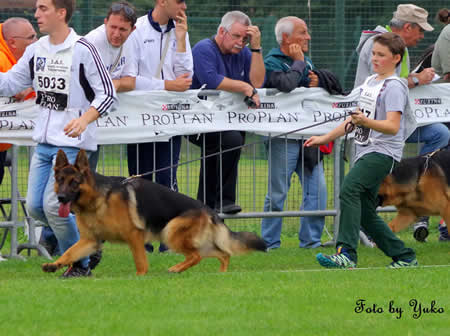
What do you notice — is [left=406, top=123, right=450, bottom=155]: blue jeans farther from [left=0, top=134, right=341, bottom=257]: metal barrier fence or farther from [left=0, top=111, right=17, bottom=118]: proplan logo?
[left=0, top=111, right=17, bottom=118]: proplan logo

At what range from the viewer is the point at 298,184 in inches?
401

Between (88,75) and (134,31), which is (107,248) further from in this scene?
(88,75)

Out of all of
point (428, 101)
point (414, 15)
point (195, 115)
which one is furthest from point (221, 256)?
point (414, 15)

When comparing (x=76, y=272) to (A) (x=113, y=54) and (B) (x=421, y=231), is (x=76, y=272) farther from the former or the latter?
(B) (x=421, y=231)

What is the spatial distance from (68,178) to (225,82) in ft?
8.60

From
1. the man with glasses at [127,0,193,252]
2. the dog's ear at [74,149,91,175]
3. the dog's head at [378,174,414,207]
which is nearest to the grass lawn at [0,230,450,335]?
the dog's ear at [74,149,91,175]

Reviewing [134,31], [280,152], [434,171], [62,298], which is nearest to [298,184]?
[280,152]

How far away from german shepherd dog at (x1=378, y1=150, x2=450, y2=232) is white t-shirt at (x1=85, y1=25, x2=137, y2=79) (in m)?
2.62

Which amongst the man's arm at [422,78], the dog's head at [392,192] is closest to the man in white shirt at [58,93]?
the dog's head at [392,192]

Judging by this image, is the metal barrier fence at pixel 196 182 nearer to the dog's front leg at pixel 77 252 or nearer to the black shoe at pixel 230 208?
the black shoe at pixel 230 208

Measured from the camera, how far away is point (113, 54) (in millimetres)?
8227

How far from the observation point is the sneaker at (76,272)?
699cm

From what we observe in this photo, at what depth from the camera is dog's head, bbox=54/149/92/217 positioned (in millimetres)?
6609

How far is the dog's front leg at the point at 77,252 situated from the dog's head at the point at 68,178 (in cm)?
28
